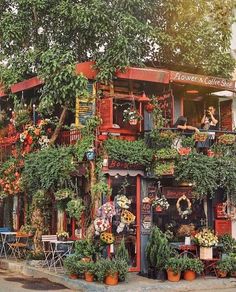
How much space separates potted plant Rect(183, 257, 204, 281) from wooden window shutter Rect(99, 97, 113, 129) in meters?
4.25

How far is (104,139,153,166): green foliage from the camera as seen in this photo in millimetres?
15031

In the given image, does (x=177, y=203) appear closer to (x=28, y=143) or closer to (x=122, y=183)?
(x=122, y=183)

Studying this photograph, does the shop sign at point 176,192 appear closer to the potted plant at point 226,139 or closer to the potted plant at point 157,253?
the potted plant at point 226,139

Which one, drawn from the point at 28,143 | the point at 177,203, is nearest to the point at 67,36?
the point at 28,143

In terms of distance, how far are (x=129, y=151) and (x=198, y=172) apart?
1936 millimetres

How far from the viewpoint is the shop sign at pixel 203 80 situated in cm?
1606

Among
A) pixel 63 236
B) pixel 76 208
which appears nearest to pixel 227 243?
pixel 76 208

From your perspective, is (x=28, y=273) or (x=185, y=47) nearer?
(x=28, y=273)

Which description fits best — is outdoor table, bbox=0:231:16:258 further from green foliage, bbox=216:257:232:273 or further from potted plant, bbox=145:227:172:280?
green foliage, bbox=216:257:232:273

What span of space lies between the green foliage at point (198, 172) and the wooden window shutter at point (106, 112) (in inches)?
89.8

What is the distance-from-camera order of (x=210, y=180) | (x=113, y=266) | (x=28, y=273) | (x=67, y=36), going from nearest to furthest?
1. (x=113, y=266)
2. (x=210, y=180)
3. (x=28, y=273)
4. (x=67, y=36)

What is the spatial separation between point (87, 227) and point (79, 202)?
3.72ft

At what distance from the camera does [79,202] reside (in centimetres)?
1527

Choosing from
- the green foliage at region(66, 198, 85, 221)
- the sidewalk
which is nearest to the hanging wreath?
the sidewalk
